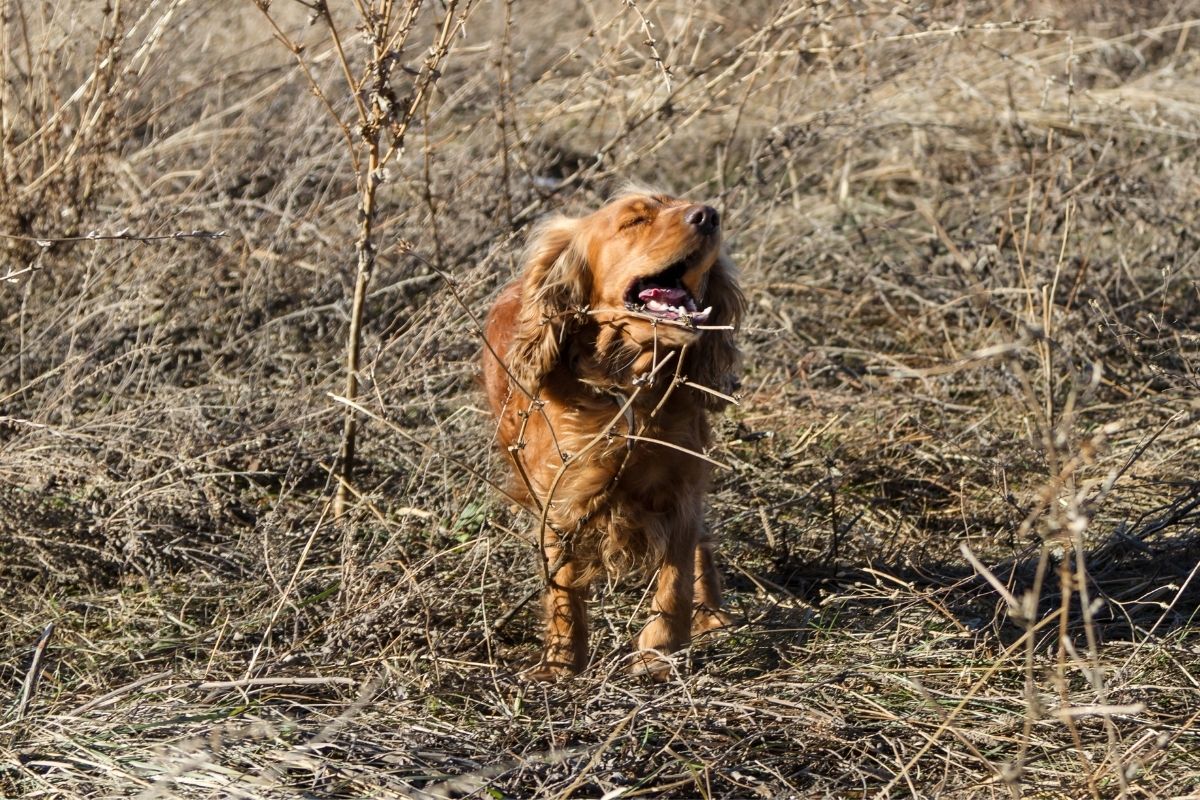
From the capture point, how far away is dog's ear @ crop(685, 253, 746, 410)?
3461 millimetres

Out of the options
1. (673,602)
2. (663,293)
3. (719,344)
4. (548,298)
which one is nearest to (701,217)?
(663,293)

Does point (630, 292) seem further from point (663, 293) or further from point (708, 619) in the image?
point (708, 619)

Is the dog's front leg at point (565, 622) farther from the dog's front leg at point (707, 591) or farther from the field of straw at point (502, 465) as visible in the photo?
the dog's front leg at point (707, 591)

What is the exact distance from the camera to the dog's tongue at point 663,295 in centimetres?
346

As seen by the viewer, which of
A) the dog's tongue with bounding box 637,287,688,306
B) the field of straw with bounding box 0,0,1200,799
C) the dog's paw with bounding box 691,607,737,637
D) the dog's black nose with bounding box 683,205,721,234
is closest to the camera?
the field of straw with bounding box 0,0,1200,799

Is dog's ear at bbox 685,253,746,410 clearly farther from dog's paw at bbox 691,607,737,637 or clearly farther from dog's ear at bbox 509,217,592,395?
dog's paw at bbox 691,607,737,637

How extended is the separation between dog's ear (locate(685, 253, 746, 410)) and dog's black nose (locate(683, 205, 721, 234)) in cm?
25

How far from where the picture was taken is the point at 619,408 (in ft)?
11.4

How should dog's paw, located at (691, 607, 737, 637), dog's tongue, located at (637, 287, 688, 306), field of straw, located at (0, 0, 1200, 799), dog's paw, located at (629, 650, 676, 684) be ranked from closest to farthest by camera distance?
field of straw, located at (0, 0, 1200, 799), dog's paw, located at (629, 650, 676, 684), dog's tongue, located at (637, 287, 688, 306), dog's paw, located at (691, 607, 737, 637)

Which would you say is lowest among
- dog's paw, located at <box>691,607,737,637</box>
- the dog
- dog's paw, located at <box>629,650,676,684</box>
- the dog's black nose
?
dog's paw, located at <box>691,607,737,637</box>

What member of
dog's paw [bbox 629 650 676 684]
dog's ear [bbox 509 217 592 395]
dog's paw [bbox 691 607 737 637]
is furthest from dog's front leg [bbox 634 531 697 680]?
dog's ear [bbox 509 217 592 395]

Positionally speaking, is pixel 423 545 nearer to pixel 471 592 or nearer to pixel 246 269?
pixel 471 592

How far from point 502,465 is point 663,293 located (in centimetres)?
87

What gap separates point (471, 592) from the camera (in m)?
3.52
